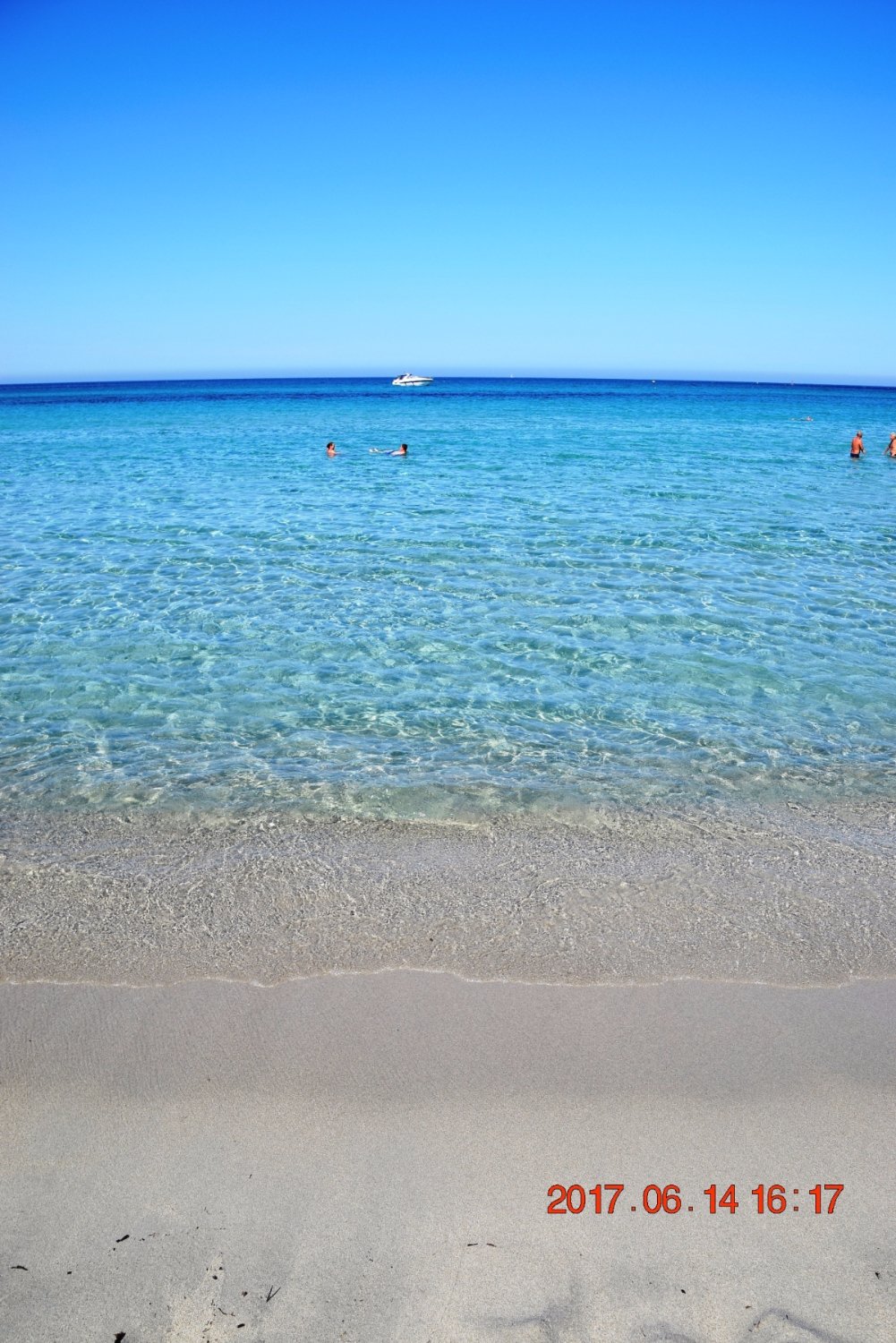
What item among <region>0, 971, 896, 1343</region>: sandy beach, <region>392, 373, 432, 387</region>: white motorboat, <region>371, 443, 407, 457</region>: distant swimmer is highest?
<region>392, 373, 432, 387</region>: white motorboat

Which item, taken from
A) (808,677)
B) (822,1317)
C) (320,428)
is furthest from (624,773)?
(320,428)

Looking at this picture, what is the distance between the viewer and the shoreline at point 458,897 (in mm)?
5180

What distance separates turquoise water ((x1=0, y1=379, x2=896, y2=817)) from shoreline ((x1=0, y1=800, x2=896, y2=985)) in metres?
0.49

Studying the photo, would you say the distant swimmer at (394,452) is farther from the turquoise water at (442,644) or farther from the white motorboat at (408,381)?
the white motorboat at (408,381)

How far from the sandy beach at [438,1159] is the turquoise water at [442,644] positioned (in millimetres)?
2628

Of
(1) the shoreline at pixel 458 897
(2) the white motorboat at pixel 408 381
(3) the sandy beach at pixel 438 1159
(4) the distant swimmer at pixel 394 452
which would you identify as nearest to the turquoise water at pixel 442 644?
(1) the shoreline at pixel 458 897

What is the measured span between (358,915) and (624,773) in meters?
3.05

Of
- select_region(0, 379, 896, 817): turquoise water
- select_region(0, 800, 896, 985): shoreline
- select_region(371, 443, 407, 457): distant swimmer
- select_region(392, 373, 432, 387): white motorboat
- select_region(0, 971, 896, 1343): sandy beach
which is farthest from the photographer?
select_region(392, 373, 432, 387): white motorboat

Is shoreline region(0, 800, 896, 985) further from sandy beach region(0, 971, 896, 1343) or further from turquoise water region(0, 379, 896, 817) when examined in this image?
turquoise water region(0, 379, 896, 817)

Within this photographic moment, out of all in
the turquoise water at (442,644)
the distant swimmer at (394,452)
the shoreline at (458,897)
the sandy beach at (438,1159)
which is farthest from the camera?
the distant swimmer at (394,452)

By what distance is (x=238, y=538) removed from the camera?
1777 cm

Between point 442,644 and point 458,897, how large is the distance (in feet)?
18.3

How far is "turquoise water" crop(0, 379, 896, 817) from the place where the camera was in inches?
305

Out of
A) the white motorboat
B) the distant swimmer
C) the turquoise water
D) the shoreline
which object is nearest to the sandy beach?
the shoreline
